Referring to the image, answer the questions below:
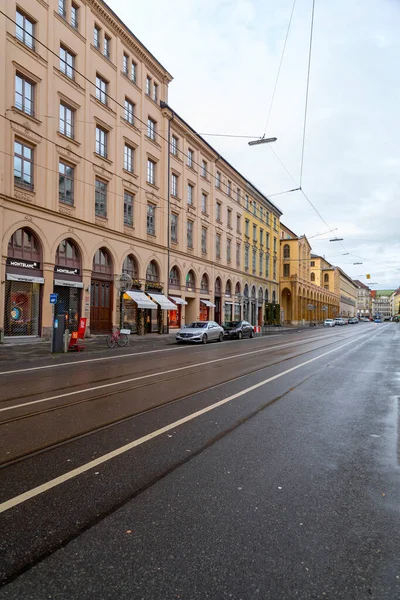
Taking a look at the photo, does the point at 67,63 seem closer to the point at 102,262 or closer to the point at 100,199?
the point at 100,199

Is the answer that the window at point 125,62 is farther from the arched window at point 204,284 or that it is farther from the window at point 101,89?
the arched window at point 204,284

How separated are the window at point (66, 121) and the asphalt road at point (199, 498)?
1977cm

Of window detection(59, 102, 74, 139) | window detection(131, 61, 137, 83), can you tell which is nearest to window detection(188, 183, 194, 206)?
window detection(131, 61, 137, 83)

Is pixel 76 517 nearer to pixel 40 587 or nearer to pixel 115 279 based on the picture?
pixel 40 587

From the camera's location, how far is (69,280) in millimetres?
22391

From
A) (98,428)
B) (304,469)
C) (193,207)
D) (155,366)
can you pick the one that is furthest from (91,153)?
(304,469)

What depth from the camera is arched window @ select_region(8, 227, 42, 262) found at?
63.2 ft

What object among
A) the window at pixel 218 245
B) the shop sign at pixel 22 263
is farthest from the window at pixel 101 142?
the window at pixel 218 245

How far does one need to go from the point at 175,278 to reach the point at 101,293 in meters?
9.73

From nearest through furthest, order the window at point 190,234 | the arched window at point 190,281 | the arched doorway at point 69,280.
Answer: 1. the arched doorway at point 69,280
2. the arched window at point 190,281
3. the window at point 190,234

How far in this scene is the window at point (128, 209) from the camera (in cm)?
2750

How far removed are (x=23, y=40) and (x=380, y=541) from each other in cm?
2487

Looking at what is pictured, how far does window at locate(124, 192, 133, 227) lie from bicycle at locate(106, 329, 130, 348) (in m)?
9.94

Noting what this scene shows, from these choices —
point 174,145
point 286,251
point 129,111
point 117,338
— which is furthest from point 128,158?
point 286,251
